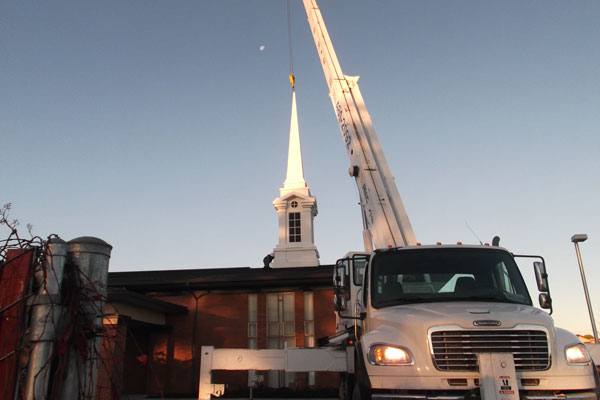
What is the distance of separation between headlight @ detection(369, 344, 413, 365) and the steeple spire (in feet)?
85.3

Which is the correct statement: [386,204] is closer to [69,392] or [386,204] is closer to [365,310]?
[365,310]

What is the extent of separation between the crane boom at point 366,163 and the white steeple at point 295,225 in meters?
15.3

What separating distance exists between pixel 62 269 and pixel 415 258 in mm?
5317

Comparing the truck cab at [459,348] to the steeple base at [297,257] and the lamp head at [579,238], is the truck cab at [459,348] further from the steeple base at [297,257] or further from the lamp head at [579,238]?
the steeple base at [297,257]

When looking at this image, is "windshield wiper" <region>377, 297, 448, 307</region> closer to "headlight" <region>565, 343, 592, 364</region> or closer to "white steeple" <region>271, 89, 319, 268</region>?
"headlight" <region>565, 343, 592, 364</region>

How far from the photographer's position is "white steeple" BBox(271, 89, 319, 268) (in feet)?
100.0

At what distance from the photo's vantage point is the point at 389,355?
6039 millimetres

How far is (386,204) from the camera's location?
12.4 metres

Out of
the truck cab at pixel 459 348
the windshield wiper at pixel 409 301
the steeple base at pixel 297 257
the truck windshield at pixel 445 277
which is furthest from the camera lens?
the steeple base at pixel 297 257

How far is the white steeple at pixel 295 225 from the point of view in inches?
1200

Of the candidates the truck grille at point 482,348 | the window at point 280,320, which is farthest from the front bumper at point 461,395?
the window at point 280,320

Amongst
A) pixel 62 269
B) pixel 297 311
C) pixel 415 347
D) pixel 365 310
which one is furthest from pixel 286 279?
pixel 62 269

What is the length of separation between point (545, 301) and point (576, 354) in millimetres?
1429

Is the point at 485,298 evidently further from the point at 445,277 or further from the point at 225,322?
the point at 225,322
